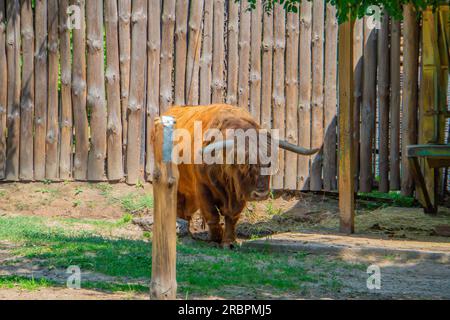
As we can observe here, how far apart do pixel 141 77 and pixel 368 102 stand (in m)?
3.06

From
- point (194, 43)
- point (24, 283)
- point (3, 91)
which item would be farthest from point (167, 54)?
point (24, 283)

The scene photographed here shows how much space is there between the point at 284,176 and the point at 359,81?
1.63 metres

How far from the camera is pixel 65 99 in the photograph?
38.6 ft

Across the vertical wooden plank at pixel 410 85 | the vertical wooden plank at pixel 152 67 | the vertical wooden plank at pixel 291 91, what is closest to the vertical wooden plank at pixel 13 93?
the vertical wooden plank at pixel 152 67

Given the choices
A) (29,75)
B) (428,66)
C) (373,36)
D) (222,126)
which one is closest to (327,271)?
(222,126)

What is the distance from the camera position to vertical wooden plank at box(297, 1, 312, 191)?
11.8 meters

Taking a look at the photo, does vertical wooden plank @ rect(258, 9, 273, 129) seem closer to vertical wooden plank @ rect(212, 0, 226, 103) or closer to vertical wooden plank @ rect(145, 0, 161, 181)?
vertical wooden plank @ rect(212, 0, 226, 103)

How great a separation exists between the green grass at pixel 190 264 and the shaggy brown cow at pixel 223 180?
365 millimetres

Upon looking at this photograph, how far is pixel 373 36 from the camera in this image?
11.6 meters

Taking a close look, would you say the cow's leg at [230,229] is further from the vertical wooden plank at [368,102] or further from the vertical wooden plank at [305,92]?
the vertical wooden plank at [368,102]

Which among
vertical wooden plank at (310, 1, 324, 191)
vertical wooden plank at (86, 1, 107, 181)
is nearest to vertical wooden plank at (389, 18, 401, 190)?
vertical wooden plank at (310, 1, 324, 191)

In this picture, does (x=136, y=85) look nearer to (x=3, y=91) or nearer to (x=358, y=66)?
(x=3, y=91)

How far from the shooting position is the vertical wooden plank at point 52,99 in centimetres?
1176

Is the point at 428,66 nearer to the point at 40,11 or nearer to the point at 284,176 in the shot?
the point at 284,176
